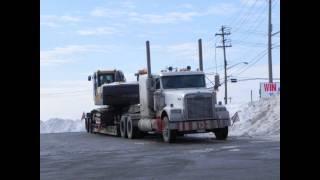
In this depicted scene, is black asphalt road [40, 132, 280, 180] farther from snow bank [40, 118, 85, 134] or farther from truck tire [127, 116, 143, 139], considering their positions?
snow bank [40, 118, 85, 134]

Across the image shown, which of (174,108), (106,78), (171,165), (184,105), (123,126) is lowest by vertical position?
(171,165)

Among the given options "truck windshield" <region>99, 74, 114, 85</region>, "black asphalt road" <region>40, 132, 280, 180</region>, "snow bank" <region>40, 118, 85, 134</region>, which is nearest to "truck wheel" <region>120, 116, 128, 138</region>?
"truck windshield" <region>99, 74, 114, 85</region>

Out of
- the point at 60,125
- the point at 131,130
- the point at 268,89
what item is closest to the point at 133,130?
the point at 131,130

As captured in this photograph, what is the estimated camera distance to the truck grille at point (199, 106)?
25031mm

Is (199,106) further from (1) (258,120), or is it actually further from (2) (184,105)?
(1) (258,120)

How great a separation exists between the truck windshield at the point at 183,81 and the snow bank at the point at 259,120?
691 cm

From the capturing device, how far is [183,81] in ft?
86.1

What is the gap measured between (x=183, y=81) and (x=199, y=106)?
1485 millimetres

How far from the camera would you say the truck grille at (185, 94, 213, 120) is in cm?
2503

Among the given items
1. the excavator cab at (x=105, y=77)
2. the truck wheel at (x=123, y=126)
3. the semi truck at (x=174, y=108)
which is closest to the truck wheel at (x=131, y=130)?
the semi truck at (x=174, y=108)

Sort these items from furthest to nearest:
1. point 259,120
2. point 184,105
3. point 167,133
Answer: point 259,120 < point 167,133 < point 184,105
